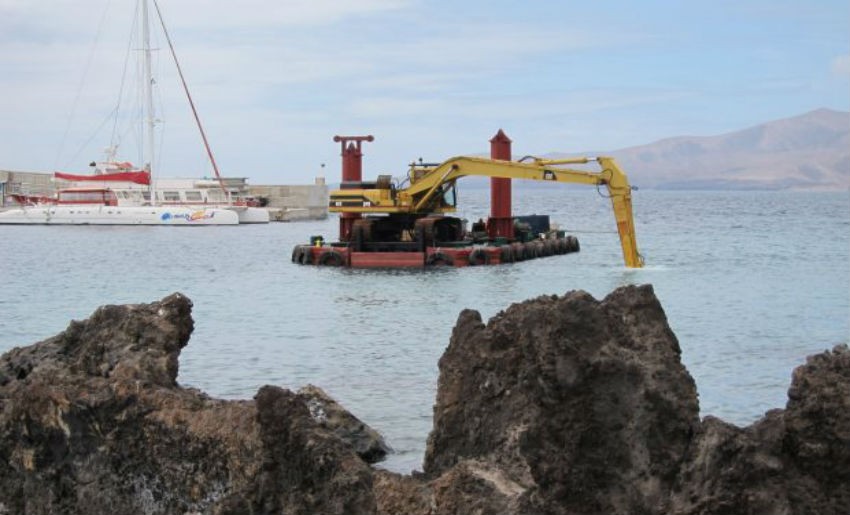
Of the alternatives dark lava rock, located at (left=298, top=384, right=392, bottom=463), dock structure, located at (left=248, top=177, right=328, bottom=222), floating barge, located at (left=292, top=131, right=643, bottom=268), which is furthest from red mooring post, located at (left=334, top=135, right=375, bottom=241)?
dock structure, located at (left=248, top=177, right=328, bottom=222)

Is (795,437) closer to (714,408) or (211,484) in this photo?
(211,484)

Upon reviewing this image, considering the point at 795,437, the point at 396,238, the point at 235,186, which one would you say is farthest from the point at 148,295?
the point at 235,186

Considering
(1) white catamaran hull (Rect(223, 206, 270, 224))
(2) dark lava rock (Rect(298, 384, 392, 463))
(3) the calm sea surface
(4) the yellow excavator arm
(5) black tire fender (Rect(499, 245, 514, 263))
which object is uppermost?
(4) the yellow excavator arm

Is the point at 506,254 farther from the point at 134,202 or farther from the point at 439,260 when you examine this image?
the point at 134,202

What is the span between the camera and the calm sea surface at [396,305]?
17656mm

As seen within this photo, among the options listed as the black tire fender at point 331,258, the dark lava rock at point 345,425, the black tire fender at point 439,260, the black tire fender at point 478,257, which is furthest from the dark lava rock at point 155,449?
the black tire fender at point 331,258

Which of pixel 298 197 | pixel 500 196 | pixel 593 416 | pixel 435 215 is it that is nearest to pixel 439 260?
pixel 435 215

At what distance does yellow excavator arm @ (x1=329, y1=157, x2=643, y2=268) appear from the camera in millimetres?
39969

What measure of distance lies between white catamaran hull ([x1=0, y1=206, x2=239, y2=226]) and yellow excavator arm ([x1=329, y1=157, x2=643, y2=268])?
43433 mm

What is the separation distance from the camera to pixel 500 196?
147 feet

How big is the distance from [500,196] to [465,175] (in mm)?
3087

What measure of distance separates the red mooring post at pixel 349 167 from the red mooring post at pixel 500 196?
4.51 m

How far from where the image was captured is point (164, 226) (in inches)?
3460

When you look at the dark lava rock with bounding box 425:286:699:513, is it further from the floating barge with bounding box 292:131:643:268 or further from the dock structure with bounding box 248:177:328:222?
the dock structure with bounding box 248:177:328:222
